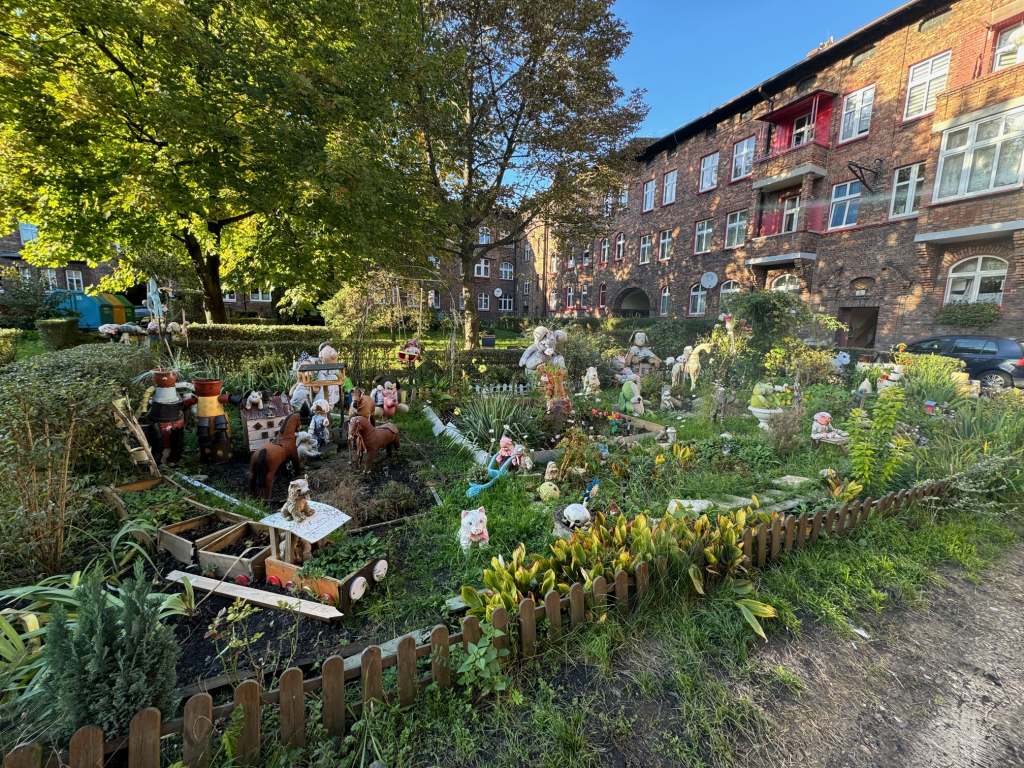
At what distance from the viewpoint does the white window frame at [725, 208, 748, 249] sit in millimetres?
18859

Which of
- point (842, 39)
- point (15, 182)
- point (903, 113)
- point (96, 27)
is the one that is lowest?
point (15, 182)

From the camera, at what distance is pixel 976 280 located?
12.6 meters

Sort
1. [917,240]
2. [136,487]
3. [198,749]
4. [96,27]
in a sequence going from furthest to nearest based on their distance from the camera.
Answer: [917,240] < [96,27] < [136,487] < [198,749]

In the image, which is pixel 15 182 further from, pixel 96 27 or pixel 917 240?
pixel 917 240

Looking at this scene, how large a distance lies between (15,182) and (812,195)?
23036mm

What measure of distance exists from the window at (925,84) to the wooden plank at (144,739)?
20854 mm

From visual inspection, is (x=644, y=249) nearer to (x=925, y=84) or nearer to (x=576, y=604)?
(x=925, y=84)

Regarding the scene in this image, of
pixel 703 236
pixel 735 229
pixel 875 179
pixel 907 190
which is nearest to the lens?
pixel 907 190

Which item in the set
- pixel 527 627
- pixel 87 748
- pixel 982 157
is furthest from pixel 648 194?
pixel 87 748

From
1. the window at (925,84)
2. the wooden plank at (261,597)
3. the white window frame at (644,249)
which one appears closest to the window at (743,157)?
the window at (925,84)

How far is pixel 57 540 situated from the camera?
2812 millimetres

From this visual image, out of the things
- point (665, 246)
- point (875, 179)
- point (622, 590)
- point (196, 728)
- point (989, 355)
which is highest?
point (875, 179)

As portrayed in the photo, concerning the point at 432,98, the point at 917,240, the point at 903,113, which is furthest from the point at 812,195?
the point at 432,98

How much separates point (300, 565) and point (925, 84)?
21231mm
